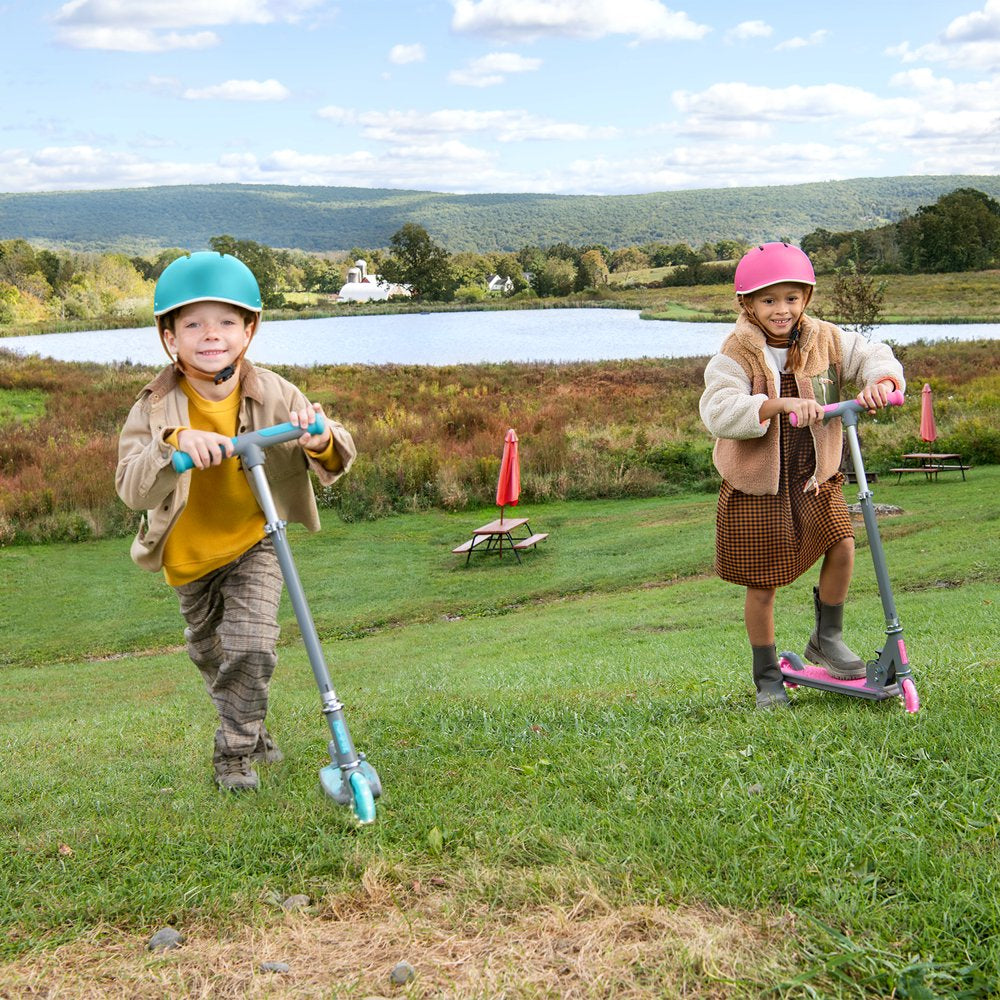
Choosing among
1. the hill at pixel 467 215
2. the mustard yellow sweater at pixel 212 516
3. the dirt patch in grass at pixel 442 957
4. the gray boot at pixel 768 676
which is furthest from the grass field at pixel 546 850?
the hill at pixel 467 215

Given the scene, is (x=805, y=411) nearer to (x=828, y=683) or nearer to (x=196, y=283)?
(x=828, y=683)

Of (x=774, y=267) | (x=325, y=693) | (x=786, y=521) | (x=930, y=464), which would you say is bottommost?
(x=930, y=464)

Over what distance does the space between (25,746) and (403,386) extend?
34913 millimetres

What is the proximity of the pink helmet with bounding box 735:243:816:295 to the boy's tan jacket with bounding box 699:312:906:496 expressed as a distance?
0.21 meters

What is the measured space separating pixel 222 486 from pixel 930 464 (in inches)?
826

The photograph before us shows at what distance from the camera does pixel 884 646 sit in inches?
187

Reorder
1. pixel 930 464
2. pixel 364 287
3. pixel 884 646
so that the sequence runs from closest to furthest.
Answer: pixel 884 646 < pixel 930 464 < pixel 364 287

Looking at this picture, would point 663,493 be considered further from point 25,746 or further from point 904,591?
point 25,746

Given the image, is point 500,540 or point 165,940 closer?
point 165,940

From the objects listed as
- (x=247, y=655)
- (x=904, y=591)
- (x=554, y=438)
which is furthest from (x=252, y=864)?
(x=554, y=438)

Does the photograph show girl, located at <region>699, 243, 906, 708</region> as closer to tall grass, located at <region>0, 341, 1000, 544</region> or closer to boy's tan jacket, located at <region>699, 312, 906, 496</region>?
boy's tan jacket, located at <region>699, 312, 906, 496</region>

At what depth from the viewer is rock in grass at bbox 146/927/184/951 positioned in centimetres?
317

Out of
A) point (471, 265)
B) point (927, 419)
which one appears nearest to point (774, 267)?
point (927, 419)

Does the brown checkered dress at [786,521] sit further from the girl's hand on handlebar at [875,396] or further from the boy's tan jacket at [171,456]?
the boy's tan jacket at [171,456]
